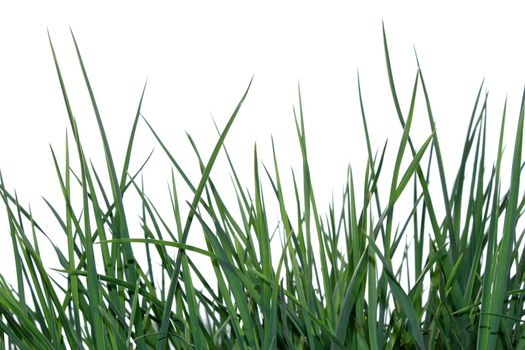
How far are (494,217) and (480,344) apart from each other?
108 mm

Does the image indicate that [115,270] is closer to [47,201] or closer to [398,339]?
[47,201]

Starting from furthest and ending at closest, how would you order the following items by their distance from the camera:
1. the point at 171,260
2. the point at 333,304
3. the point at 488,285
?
the point at 171,260, the point at 333,304, the point at 488,285

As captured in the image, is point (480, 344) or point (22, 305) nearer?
point (480, 344)

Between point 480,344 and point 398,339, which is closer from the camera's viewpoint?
point 480,344

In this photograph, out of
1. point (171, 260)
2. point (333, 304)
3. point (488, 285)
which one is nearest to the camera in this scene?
point (488, 285)

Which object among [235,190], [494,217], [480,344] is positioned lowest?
[480,344]

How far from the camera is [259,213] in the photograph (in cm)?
74

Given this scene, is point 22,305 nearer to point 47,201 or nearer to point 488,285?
point 47,201

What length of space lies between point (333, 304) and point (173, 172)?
0.26 meters

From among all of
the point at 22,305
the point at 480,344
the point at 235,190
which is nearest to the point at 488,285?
the point at 480,344

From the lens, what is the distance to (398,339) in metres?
0.78

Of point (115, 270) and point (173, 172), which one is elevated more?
point (173, 172)

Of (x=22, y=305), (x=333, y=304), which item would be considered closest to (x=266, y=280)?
(x=333, y=304)

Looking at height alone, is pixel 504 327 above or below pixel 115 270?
below
